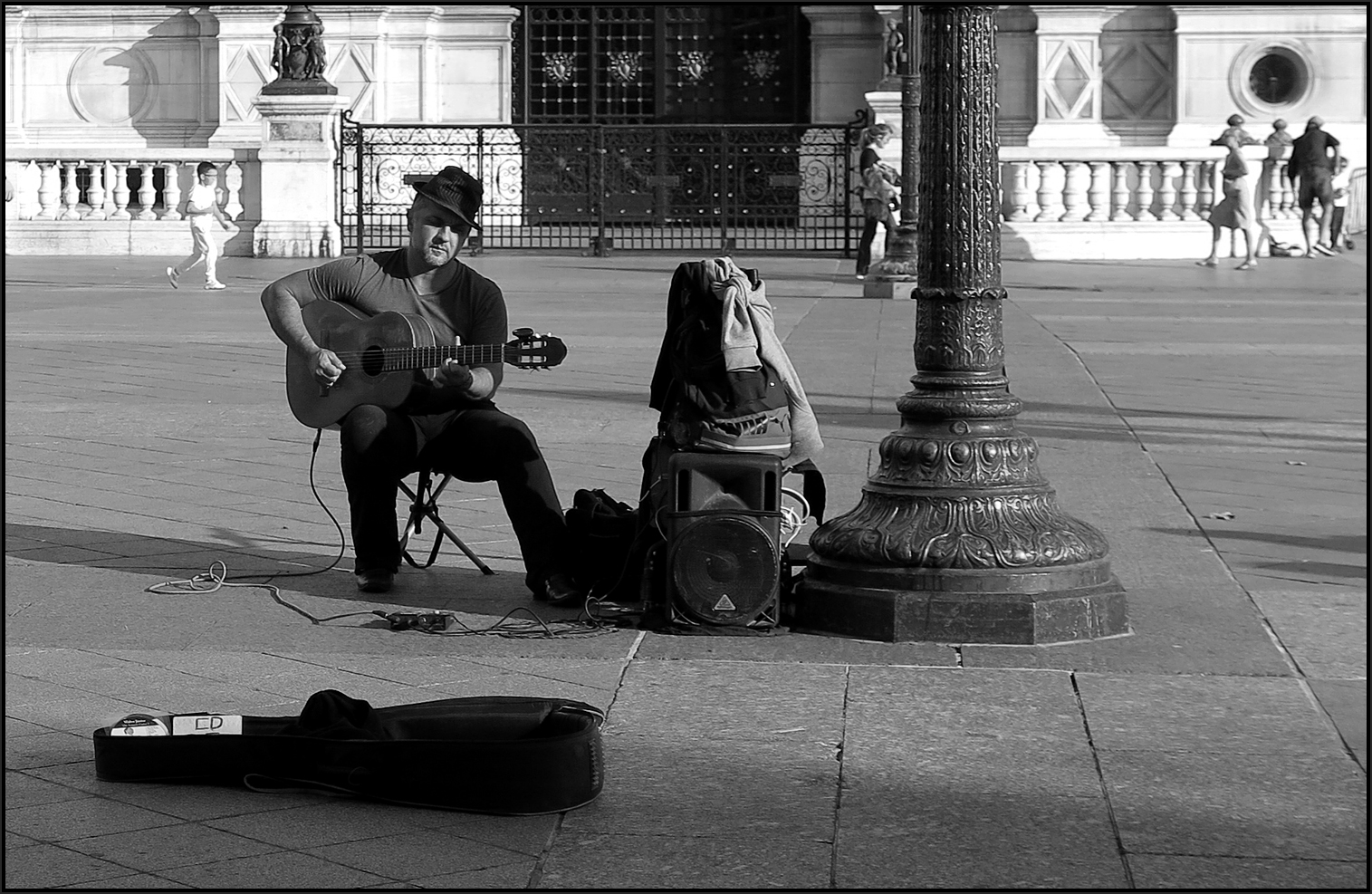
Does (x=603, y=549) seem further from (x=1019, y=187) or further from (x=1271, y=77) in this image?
(x=1271, y=77)

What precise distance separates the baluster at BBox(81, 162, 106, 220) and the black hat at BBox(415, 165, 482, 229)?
23.4 metres

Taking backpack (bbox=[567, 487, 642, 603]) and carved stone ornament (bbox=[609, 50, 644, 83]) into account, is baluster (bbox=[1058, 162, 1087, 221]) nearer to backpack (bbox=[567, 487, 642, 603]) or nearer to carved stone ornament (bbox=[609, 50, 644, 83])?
carved stone ornament (bbox=[609, 50, 644, 83])

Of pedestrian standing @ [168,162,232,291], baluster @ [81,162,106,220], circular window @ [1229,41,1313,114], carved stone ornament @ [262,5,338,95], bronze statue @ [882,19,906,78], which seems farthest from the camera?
circular window @ [1229,41,1313,114]

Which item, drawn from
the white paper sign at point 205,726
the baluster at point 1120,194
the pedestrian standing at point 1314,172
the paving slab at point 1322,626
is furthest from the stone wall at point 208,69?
the white paper sign at point 205,726

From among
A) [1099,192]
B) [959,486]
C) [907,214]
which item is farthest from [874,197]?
[959,486]

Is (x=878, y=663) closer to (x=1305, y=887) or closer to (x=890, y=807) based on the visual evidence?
(x=890, y=807)

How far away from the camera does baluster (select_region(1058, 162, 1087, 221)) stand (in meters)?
28.1

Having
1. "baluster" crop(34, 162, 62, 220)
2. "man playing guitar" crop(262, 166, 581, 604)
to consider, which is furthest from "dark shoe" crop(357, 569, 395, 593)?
"baluster" crop(34, 162, 62, 220)

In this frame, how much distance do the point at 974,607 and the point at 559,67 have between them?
30173 mm

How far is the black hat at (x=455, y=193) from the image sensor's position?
6.61 meters

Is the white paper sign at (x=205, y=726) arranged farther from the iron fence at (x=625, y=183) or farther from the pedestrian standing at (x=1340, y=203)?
the pedestrian standing at (x=1340, y=203)

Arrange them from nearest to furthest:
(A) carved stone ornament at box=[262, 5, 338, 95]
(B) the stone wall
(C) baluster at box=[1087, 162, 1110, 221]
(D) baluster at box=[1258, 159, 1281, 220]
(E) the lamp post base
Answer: (E) the lamp post base
(A) carved stone ornament at box=[262, 5, 338, 95]
(C) baluster at box=[1087, 162, 1110, 221]
(D) baluster at box=[1258, 159, 1281, 220]
(B) the stone wall

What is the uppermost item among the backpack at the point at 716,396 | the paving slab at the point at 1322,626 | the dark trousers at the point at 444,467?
the backpack at the point at 716,396

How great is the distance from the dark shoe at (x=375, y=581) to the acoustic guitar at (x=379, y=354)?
21.2 inches
